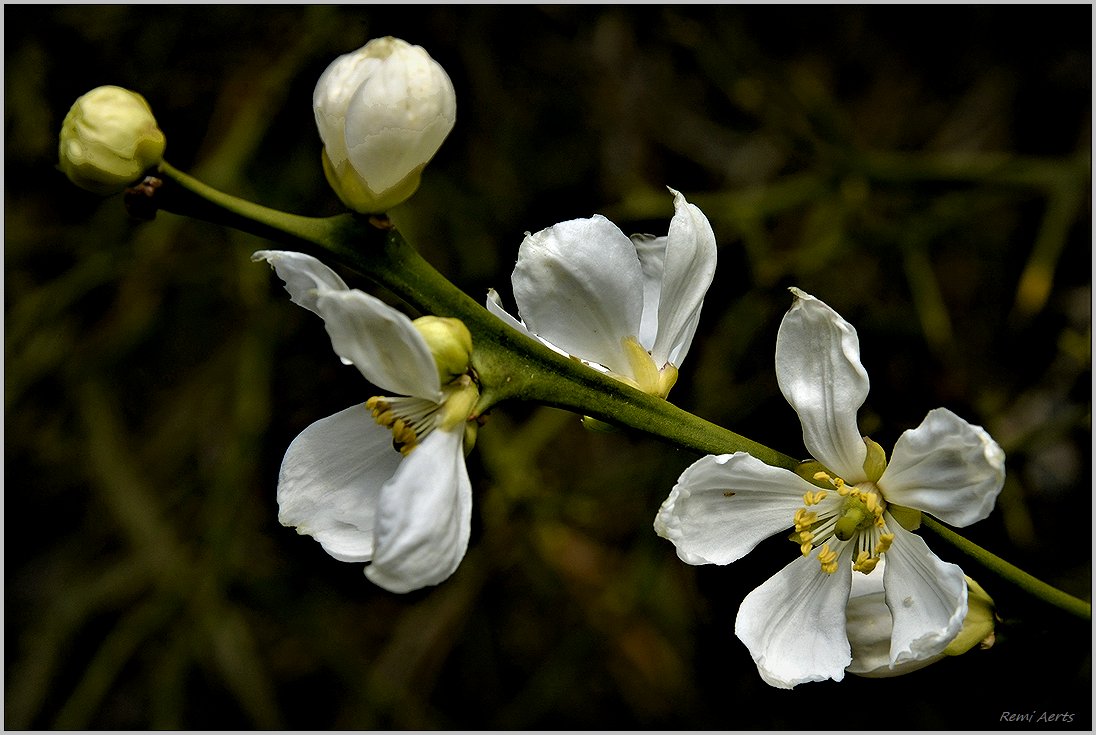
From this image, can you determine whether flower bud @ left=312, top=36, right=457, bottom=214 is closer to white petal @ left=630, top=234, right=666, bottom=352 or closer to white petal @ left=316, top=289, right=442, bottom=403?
white petal @ left=316, top=289, right=442, bottom=403

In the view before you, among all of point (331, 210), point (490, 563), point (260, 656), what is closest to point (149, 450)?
point (260, 656)

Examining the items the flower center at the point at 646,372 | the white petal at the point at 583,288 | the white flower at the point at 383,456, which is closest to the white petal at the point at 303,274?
the white flower at the point at 383,456

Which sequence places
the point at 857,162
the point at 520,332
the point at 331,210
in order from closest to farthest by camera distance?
the point at 520,332
the point at 857,162
the point at 331,210

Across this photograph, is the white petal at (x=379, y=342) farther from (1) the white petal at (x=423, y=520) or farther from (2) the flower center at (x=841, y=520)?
(2) the flower center at (x=841, y=520)

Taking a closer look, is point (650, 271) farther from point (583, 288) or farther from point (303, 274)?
point (303, 274)

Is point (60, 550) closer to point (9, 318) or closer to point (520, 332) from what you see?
point (9, 318)
